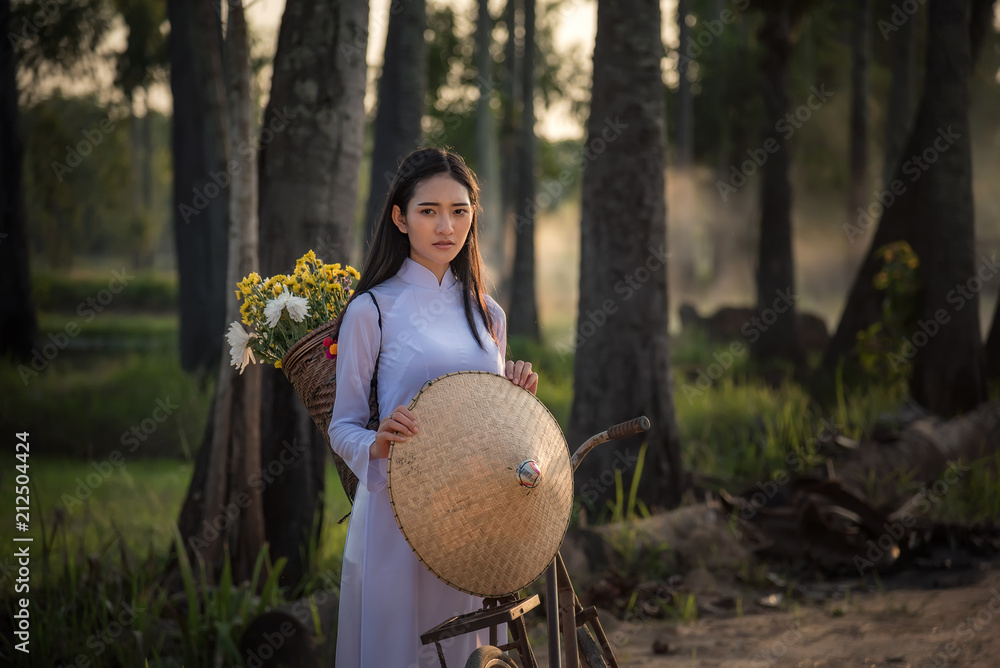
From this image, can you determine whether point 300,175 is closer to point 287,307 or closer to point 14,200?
point 287,307

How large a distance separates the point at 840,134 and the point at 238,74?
25.6m

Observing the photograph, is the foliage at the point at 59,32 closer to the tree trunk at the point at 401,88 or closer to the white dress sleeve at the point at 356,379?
the tree trunk at the point at 401,88

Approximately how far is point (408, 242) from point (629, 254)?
347 cm

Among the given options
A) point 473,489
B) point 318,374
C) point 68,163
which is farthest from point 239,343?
point 68,163

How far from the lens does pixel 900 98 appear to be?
12922 mm

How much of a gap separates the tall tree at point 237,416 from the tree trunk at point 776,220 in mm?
8189

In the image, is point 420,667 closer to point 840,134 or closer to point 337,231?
point 337,231

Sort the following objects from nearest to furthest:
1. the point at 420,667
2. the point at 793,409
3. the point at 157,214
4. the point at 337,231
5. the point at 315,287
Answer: the point at 420,667 → the point at 315,287 → the point at 337,231 → the point at 793,409 → the point at 157,214

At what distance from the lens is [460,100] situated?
19.9m

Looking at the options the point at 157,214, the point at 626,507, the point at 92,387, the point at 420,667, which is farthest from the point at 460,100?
the point at 157,214

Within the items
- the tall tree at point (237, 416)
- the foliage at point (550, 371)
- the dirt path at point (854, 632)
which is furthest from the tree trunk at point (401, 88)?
the dirt path at point (854, 632)

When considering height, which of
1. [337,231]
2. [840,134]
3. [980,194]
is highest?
[840,134]

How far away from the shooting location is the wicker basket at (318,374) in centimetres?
245

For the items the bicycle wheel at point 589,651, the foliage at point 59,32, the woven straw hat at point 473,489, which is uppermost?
the foliage at point 59,32
